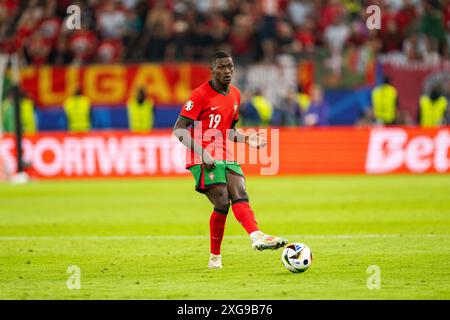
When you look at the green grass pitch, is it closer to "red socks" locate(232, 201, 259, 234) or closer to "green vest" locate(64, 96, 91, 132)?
"red socks" locate(232, 201, 259, 234)

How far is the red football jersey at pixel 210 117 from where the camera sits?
1048 centimetres

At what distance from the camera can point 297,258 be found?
33.1 feet

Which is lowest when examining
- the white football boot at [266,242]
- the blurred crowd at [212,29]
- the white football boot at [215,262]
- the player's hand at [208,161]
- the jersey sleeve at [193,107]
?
the white football boot at [215,262]

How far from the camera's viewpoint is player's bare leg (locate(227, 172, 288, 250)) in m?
9.95

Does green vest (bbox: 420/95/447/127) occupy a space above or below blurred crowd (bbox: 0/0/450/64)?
below

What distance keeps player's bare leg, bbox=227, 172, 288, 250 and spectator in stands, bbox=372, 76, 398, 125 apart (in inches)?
651

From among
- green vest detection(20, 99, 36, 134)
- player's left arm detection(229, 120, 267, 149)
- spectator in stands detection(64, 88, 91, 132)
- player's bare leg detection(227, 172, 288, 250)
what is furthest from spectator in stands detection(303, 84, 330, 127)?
player's bare leg detection(227, 172, 288, 250)

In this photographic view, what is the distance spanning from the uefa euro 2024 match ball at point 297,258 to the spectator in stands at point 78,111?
17.6m

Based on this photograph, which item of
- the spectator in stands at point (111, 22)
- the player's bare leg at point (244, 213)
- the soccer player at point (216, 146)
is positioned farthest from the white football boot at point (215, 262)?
the spectator in stands at point (111, 22)

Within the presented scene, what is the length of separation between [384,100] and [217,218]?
55.0ft

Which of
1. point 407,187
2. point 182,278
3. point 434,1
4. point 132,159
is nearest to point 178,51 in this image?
point 132,159

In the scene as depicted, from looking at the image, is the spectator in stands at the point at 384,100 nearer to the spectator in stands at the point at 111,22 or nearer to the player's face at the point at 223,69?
the spectator in stands at the point at 111,22
